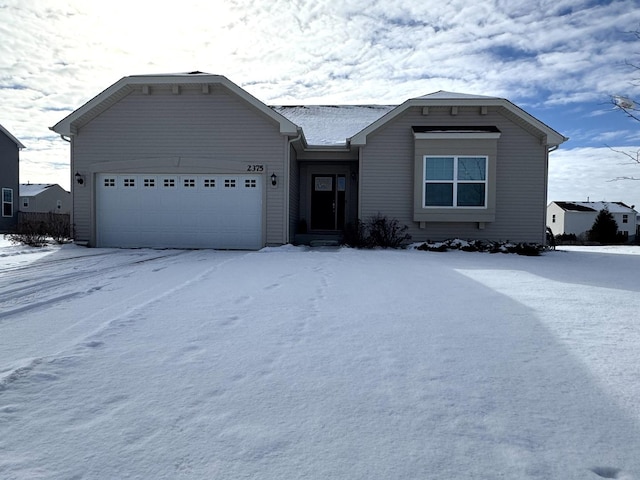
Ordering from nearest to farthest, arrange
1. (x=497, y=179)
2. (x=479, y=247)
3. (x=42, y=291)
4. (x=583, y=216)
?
1. (x=42, y=291)
2. (x=479, y=247)
3. (x=497, y=179)
4. (x=583, y=216)

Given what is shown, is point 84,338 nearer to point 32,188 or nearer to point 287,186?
point 287,186

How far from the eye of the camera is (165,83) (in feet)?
35.8

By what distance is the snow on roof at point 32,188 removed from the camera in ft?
125

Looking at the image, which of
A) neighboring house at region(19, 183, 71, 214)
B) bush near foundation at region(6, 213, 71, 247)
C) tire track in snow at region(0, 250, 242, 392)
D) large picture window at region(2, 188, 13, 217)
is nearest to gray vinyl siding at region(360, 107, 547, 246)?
tire track in snow at region(0, 250, 242, 392)

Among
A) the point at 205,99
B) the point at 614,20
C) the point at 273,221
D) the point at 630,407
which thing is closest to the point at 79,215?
the point at 205,99

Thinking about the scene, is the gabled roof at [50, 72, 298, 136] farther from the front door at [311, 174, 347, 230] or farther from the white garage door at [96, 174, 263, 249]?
the front door at [311, 174, 347, 230]

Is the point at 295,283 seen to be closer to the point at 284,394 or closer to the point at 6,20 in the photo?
the point at 284,394

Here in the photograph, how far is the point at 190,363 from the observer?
269 cm

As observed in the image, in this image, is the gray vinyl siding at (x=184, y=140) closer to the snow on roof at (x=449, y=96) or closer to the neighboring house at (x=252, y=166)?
the neighboring house at (x=252, y=166)

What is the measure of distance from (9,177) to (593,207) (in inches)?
1984

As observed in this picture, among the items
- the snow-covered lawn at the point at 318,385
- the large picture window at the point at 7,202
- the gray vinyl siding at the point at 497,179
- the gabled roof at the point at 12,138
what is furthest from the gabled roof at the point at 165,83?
the large picture window at the point at 7,202

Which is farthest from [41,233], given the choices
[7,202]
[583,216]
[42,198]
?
[583,216]

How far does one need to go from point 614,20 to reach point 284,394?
12544 mm

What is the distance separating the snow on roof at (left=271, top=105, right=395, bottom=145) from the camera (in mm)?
13328
